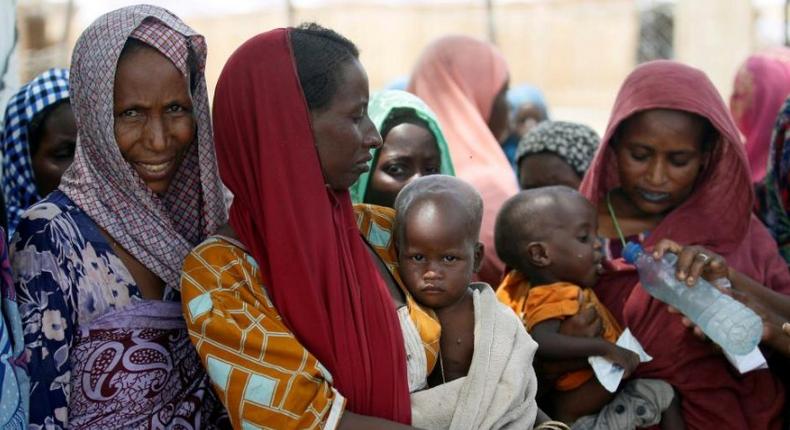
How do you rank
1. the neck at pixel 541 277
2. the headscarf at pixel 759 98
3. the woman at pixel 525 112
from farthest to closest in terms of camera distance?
1. the woman at pixel 525 112
2. the headscarf at pixel 759 98
3. the neck at pixel 541 277

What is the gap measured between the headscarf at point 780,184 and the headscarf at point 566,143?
3.17 ft

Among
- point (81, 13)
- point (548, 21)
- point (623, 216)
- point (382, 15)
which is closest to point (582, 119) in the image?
point (548, 21)

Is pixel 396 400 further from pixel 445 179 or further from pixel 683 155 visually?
pixel 683 155

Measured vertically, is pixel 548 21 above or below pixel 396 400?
below

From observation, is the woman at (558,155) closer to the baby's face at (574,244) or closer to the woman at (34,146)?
the baby's face at (574,244)

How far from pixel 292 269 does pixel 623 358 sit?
129 centimetres

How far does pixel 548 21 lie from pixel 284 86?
1627cm

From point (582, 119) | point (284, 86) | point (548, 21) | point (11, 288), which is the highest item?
point (284, 86)

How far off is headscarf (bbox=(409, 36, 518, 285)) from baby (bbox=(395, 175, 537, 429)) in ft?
5.22

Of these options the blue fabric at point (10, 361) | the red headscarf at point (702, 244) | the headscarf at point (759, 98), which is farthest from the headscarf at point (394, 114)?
the headscarf at point (759, 98)

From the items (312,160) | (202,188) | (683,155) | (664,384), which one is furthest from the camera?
(683,155)

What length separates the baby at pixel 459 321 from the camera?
9.07 ft

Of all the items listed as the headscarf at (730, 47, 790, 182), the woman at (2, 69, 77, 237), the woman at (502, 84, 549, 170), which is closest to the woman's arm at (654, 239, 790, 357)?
the headscarf at (730, 47, 790, 182)

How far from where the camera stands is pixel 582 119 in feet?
56.6
